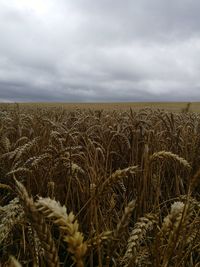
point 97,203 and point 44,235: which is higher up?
point 44,235

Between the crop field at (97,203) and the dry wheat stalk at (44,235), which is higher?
the dry wheat stalk at (44,235)

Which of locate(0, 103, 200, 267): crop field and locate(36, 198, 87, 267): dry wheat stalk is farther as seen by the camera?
locate(0, 103, 200, 267): crop field

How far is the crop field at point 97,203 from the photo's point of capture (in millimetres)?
905

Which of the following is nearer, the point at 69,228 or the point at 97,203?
the point at 69,228

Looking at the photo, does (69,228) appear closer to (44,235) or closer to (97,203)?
(44,235)

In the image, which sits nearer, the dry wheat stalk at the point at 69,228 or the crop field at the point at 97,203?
the dry wheat stalk at the point at 69,228

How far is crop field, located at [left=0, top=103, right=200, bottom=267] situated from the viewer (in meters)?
0.91

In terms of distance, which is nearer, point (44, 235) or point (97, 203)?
point (44, 235)

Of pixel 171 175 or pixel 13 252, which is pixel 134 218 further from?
pixel 171 175

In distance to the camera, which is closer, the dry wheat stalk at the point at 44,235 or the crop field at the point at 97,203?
the dry wheat stalk at the point at 44,235

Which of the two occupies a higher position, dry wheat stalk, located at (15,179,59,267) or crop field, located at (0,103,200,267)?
dry wheat stalk, located at (15,179,59,267)

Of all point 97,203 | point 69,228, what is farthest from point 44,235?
point 97,203

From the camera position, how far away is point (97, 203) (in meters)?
1.76

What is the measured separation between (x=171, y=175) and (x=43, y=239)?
A: 2971 millimetres
